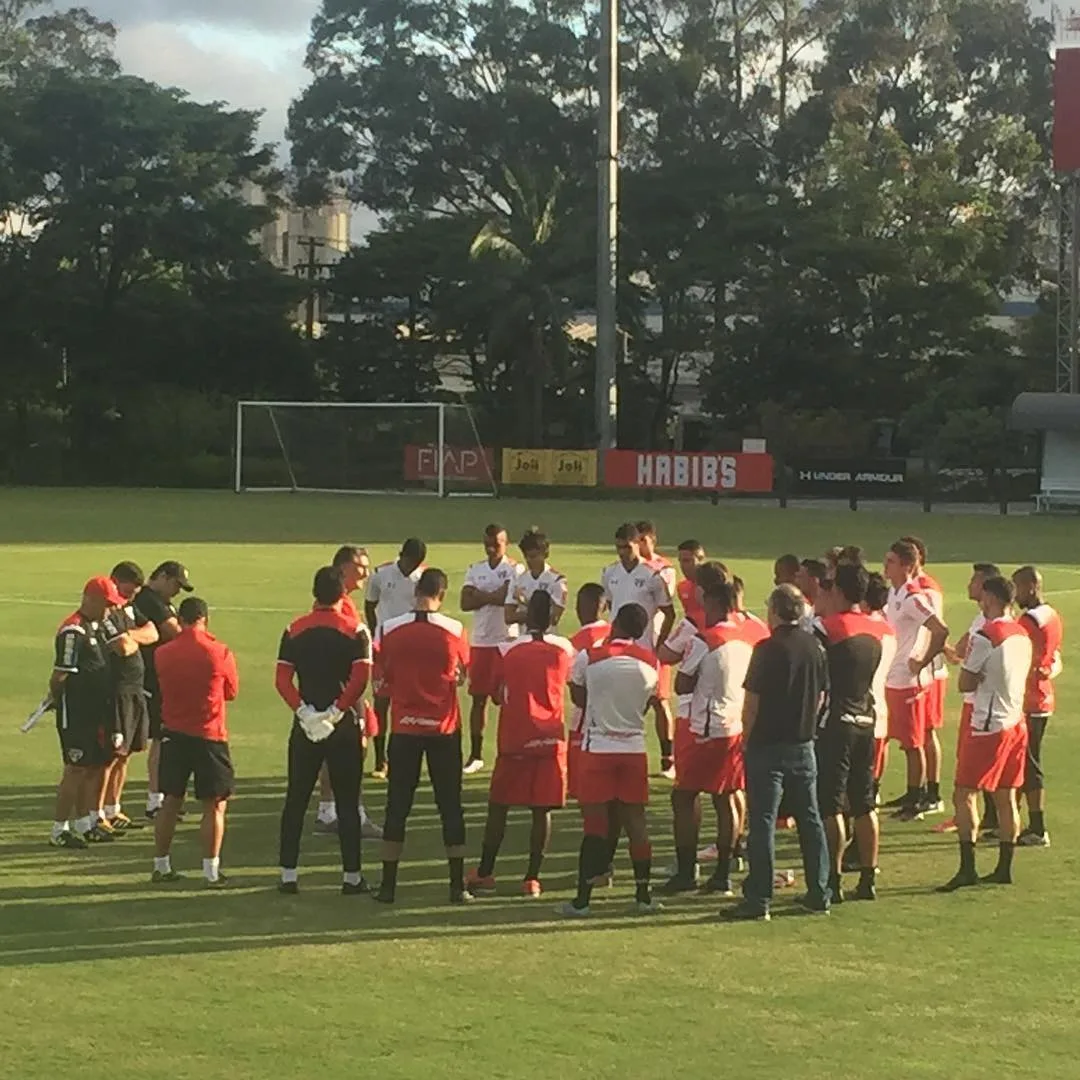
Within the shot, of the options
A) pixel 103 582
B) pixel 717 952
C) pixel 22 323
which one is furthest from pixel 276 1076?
pixel 22 323

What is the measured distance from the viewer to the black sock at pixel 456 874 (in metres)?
10.8

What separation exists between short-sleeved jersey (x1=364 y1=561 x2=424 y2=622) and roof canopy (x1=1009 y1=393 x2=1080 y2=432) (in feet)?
136

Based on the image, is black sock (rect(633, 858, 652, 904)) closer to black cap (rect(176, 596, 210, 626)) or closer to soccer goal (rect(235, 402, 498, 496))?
black cap (rect(176, 596, 210, 626))

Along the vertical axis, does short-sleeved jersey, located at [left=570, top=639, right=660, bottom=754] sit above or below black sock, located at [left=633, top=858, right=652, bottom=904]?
above

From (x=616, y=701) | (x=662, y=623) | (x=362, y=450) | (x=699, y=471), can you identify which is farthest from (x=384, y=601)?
(x=362, y=450)

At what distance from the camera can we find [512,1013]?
8.62m

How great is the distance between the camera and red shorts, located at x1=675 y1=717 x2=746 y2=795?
10898 millimetres

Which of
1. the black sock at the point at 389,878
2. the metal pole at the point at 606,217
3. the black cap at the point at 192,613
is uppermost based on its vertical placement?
the metal pole at the point at 606,217

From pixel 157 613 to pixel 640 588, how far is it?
12.9 ft

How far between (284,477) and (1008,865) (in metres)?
48.7

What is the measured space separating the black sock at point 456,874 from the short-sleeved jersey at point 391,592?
3850mm

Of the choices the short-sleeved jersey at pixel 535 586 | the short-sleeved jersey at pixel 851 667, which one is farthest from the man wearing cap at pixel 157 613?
the short-sleeved jersey at pixel 851 667

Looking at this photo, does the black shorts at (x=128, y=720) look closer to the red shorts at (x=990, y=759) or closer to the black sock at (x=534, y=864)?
the black sock at (x=534, y=864)

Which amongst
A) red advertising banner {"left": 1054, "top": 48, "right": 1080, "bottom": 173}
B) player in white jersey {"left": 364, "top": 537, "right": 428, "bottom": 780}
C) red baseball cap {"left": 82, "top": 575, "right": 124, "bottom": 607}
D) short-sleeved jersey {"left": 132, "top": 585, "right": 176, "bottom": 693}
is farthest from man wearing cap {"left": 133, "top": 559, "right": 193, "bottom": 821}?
red advertising banner {"left": 1054, "top": 48, "right": 1080, "bottom": 173}
